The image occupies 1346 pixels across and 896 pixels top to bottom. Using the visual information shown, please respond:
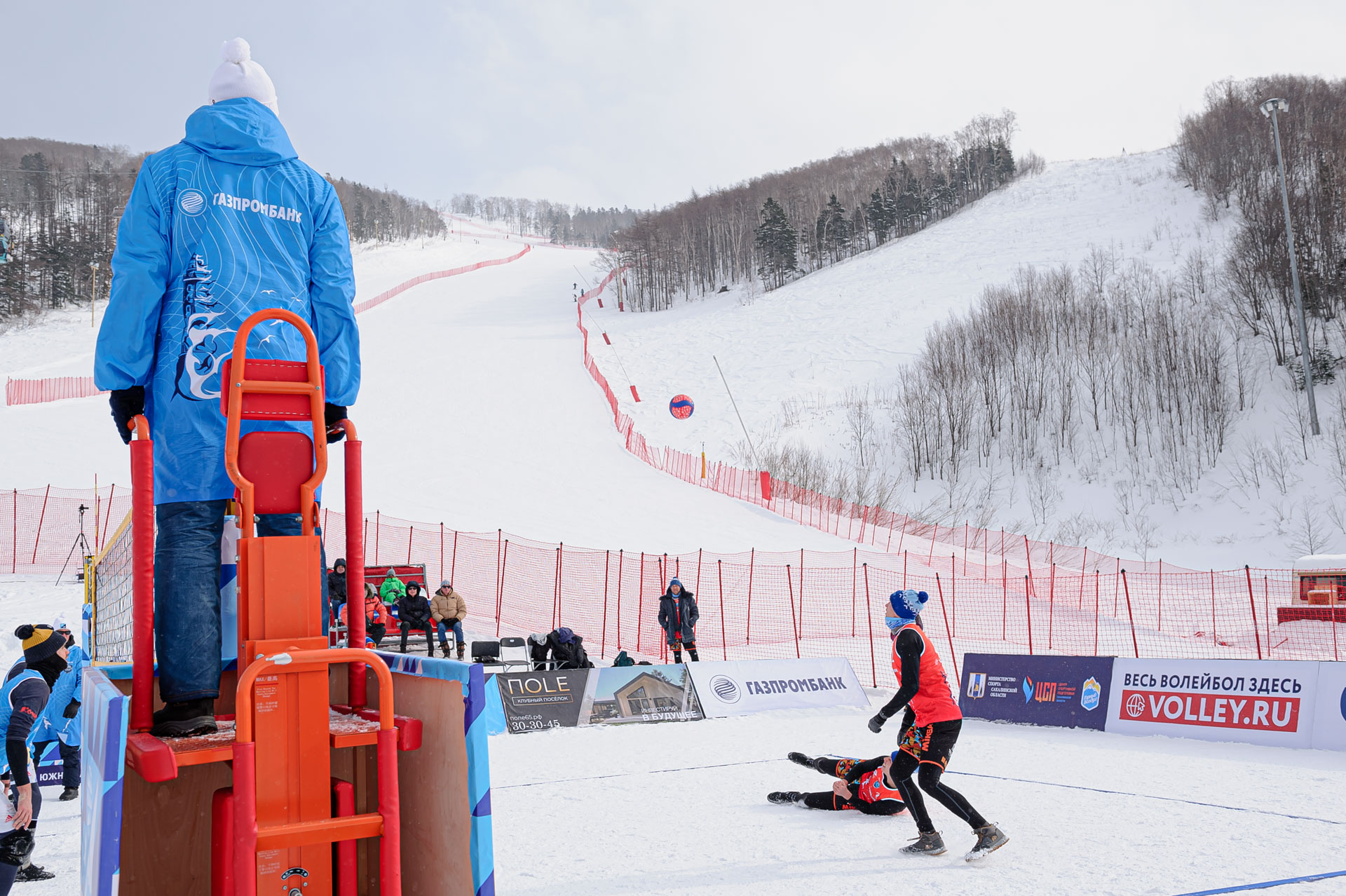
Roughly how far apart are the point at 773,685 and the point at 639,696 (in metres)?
2.17

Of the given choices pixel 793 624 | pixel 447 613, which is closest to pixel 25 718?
pixel 447 613

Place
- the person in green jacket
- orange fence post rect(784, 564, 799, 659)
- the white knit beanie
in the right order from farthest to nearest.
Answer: orange fence post rect(784, 564, 799, 659) → the person in green jacket → the white knit beanie

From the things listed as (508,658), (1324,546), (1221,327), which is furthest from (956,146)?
(508,658)

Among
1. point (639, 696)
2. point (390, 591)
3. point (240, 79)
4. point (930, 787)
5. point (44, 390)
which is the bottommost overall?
point (639, 696)

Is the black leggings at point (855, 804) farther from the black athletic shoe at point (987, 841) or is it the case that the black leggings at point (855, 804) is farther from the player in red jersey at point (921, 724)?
the black athletic shoe at point (987, 841)

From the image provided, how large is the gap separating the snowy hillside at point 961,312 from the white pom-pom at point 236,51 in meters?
33.1

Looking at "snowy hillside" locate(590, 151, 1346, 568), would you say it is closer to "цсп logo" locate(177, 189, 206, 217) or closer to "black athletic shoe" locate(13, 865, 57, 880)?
"black athletic shoe" locate(13, 865, 57, 880)

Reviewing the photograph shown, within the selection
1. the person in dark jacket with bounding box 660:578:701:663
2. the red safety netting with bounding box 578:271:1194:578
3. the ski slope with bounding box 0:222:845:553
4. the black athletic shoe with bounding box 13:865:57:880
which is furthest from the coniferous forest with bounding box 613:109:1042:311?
the black athletic shoe with bounding box 13:865:57:880

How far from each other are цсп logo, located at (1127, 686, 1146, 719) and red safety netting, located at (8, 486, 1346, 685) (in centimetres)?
532

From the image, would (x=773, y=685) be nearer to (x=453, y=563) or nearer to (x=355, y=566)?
(x=453, y=563)

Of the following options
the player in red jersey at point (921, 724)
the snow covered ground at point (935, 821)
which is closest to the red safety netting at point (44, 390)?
the snow covered ground at point (935, 821)

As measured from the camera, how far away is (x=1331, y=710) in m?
9.46

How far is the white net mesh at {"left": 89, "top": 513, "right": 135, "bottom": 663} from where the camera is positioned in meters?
6.24

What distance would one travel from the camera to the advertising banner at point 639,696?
12523mm
